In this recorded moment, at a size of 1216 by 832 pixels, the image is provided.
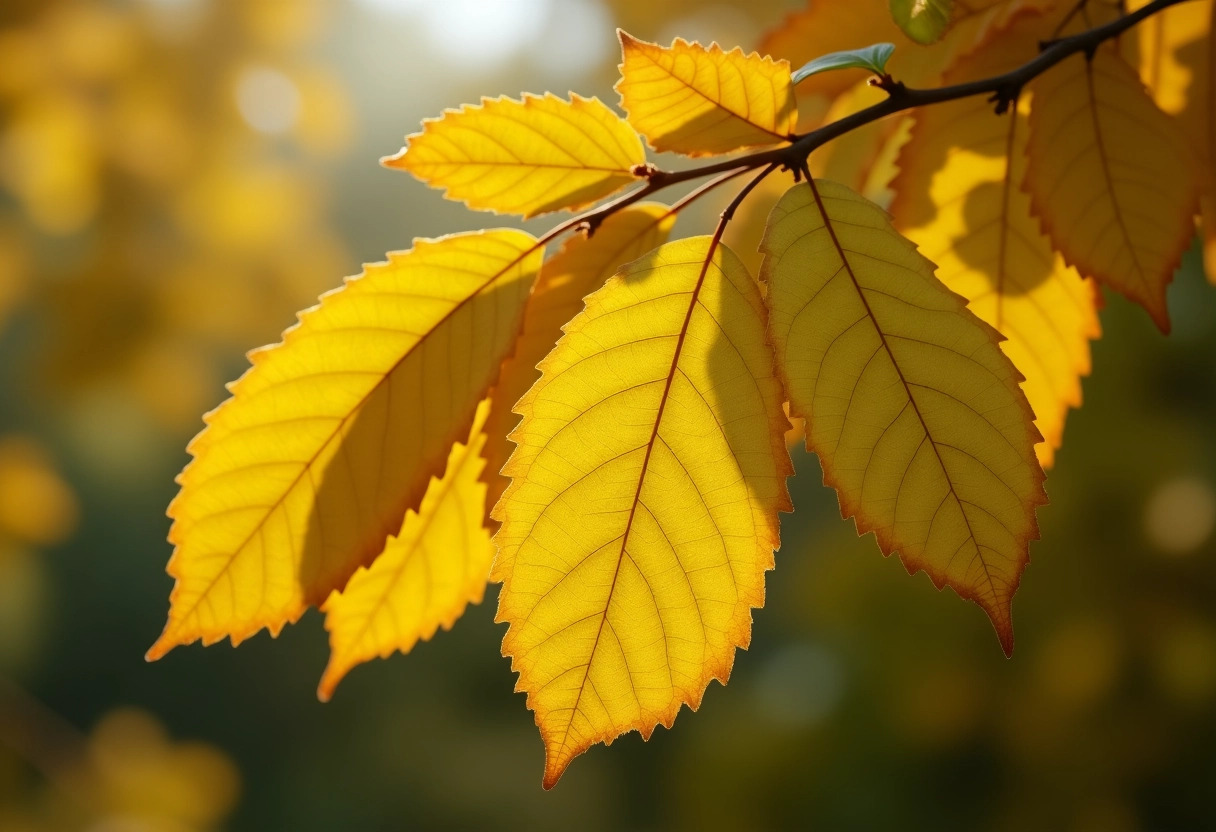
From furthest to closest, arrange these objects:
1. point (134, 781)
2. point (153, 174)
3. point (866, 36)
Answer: point (134, 781) → point (153, 174) → point (866, 36)

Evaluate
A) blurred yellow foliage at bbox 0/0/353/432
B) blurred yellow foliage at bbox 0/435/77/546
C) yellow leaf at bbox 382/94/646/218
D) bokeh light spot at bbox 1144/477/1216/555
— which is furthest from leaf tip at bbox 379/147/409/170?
bokeh light spot at bbox 1144/477/1216/555

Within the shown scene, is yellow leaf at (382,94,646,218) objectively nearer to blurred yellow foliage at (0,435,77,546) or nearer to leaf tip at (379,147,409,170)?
leaf tip at (379,147,409,170)

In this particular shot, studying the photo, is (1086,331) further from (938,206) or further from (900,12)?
(900,12)

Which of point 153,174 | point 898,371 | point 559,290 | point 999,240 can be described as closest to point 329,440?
point 559,290

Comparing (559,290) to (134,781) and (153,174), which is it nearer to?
(153,174)

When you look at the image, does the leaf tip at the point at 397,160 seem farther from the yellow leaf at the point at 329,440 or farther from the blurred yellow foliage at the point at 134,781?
the blurred yellow foliage at the point at 134,781
